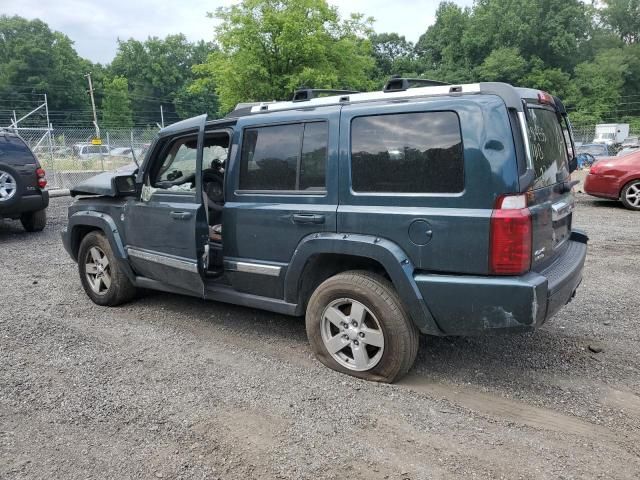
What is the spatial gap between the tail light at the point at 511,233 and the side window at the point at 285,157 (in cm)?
125

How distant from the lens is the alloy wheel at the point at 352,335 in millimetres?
3377

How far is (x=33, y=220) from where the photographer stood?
927 cm

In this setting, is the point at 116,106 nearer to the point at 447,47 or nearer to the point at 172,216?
the point at 447,47

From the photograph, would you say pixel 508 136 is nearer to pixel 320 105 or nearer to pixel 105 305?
pixel 320 105

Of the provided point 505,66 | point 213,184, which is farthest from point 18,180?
point 505,66

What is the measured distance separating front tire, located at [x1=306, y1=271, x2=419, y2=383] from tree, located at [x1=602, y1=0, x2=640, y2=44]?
9138cm

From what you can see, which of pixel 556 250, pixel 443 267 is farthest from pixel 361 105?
pixel 556 250

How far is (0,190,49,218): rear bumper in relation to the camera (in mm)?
8336

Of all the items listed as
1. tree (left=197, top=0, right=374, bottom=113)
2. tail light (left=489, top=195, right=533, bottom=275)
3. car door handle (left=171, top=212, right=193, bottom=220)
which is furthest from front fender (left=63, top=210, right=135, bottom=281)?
tree (left=197, top=0, right=374, bottom=113)

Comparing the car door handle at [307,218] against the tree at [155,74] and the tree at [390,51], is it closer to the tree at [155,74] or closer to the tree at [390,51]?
the tree at [390,51]

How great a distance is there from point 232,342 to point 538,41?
78767 mm

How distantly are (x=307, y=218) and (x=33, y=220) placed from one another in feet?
25.6

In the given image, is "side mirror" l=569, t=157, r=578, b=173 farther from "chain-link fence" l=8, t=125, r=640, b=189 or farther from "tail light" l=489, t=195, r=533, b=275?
"chain-link fence" l=8, t=125, r=640, b=189

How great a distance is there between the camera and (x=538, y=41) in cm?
7000
